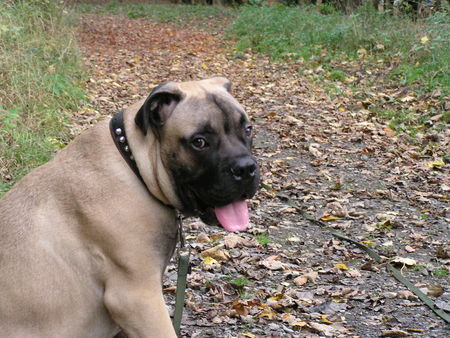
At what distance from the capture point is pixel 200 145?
117 inches

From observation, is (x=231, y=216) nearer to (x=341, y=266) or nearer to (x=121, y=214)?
(x=121, y=214)

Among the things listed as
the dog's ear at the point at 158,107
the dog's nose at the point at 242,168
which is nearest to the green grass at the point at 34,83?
the dog's ear at the point at 158,107

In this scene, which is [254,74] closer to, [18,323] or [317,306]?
[317,306]

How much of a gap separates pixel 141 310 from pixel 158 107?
37.2 inches

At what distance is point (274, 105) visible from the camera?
10820mm

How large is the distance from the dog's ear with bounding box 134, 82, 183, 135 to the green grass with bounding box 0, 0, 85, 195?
9.82 feet

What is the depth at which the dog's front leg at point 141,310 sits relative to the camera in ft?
9.47

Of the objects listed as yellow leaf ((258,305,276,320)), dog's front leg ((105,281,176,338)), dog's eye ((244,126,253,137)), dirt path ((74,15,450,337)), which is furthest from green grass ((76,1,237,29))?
dog's front leg ((105,281,176,338))

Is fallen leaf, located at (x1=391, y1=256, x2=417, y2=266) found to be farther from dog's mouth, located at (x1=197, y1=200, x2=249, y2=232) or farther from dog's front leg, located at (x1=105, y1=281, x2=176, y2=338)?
dog's front leg, located at (x1=105, y1=281, x2=176, y2=338)

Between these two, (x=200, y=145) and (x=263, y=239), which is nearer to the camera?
(x=200, y=145)

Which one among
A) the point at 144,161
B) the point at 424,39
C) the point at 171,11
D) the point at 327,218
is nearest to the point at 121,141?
the point at 144,161

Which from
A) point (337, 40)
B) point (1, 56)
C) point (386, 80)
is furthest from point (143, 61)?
point (1, 56)

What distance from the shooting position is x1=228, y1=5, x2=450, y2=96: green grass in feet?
35.2

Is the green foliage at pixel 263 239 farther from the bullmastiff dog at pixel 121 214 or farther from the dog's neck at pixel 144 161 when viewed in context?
the dog's neck at pixel 144 161
